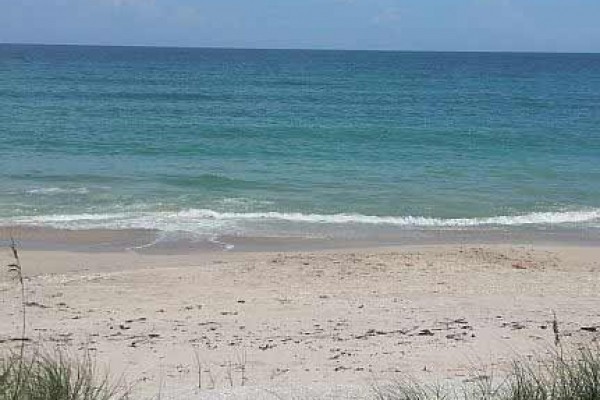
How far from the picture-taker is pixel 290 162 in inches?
952

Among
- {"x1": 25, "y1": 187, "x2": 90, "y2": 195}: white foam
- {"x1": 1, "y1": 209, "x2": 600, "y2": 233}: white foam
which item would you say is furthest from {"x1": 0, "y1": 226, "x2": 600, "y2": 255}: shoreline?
{"x1": 25, "y1": 187, "x2": 90, "y2": 195}: white foam

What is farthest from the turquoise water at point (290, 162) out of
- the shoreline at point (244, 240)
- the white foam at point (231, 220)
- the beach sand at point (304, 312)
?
the beach sand at point (304, 312)

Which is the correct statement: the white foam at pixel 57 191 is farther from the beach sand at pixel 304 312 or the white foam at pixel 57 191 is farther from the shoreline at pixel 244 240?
the beach sand at pixel 304 312

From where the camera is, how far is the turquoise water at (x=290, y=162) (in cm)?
1744

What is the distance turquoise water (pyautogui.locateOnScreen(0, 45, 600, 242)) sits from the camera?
17.4 metres

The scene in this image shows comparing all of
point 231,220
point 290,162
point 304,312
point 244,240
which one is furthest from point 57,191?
point 304,312

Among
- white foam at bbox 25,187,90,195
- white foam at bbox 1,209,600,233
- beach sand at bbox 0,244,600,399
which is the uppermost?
white foam at bbox 25,187,90,195

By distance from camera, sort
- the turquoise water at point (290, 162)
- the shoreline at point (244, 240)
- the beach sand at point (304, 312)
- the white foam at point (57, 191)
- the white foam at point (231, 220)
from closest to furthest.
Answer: the beach sand at point (304, 312), the shoreline at point (244, 240), the white foam at point (231, 220), the turquoise water at point (290, 162), the white foam at point (57, 191)

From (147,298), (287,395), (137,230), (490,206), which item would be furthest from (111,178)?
(287,395)

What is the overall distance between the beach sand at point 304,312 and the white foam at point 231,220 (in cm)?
198

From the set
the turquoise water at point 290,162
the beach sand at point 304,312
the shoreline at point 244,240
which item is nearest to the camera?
the beach sand at point 304,312

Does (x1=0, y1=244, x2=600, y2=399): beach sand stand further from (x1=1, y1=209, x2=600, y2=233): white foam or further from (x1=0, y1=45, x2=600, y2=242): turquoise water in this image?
(x1=0, y1=45, x2=600, y2=242): turquoise water

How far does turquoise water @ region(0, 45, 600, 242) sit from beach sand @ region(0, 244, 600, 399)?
9.12ft

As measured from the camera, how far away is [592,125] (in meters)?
35.0
